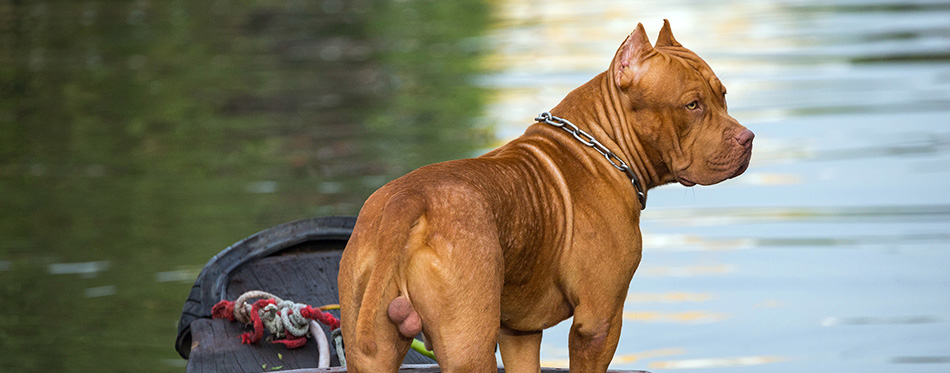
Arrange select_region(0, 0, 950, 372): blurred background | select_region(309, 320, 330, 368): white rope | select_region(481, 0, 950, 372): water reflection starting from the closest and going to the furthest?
select_region(309, 320, 330, 368): white rope < select_region(481, 0, 950, 372): water reflection < select_region(0, 0, 950, 372): blurred background

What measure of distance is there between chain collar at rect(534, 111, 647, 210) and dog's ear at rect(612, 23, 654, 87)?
8.6 inches

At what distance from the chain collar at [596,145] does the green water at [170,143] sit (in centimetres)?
521

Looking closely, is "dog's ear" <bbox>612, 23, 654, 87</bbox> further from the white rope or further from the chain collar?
the white rope

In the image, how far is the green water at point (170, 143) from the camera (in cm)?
993

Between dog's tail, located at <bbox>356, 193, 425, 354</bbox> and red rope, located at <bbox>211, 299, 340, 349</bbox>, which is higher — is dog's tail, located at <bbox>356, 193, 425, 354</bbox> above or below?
above

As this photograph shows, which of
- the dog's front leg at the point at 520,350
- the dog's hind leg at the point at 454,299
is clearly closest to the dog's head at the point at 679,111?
the dog's front leg at the point at 520,350

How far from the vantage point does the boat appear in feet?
17.5

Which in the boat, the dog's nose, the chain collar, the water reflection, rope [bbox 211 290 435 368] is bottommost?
the water reflection

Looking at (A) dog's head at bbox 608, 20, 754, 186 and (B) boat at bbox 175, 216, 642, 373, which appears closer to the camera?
(A) dog's head at bbox 608, 20, 754, 186

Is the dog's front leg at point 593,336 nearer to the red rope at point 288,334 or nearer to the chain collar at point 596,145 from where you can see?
the chain collar at point 596,145

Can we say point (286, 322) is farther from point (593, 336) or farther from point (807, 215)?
point (807, 215)

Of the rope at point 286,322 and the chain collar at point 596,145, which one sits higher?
the chain collar at point 596,145

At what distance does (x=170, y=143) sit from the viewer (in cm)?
1634

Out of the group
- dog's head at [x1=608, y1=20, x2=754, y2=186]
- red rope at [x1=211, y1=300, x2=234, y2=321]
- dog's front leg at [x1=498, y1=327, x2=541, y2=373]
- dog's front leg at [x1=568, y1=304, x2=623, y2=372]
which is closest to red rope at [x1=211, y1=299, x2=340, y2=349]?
red rope at [x1=211, y1=300, x2=234, y2=321]
